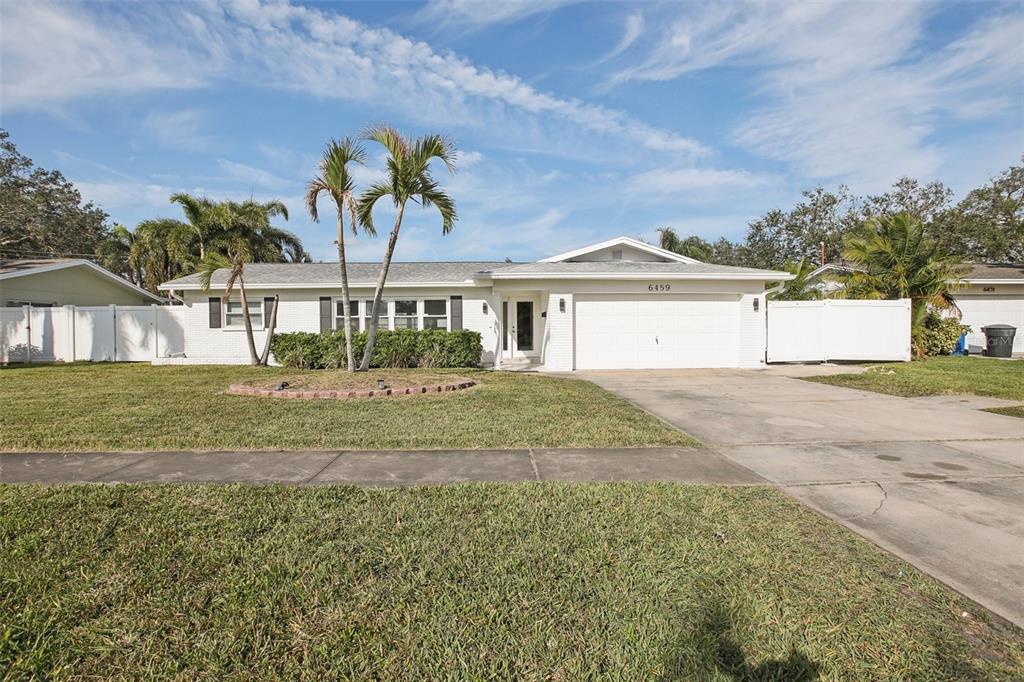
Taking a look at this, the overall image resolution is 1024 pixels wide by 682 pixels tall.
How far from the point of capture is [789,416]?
24.6 ft

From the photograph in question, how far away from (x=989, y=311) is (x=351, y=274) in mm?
23697

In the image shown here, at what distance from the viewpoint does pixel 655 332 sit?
15.0 meters

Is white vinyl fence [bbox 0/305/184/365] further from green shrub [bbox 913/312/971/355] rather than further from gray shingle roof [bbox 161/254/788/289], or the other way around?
green shrub [bbox 913/312/971/355]

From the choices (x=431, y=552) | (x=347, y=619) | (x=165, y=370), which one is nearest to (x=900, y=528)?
(x=431, y=552)

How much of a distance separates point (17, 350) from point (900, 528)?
23397mm

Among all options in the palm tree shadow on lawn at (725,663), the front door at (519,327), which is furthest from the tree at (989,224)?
the palm tree shadow on lawn at (725,663)

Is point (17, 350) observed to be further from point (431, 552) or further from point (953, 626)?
point (953, 626)

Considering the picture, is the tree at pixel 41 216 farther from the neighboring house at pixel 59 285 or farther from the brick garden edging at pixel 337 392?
the brick garden edging at pixel 337 392

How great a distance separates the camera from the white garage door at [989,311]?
62.7 feet

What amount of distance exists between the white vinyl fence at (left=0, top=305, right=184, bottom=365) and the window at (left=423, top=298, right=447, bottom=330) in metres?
8.39

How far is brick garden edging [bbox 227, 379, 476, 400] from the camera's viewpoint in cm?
891

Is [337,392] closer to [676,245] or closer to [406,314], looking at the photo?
[406,314]

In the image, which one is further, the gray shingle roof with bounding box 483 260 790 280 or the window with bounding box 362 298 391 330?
the window with bounding box 362 298 391 330

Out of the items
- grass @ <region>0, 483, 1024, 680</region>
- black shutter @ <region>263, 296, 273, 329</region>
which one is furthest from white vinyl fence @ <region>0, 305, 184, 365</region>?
grass @ <region>0, 483, 1024, 680</region>
